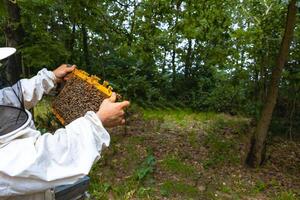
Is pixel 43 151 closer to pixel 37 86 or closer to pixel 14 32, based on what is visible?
pixel 37 86

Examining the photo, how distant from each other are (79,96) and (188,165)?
3.29m

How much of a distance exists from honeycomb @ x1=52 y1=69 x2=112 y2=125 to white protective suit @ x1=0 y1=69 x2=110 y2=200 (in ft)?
0.96

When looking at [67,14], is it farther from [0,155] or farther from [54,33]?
[0,155]

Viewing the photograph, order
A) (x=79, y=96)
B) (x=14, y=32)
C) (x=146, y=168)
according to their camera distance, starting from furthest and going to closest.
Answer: (x=146, y=168) → (x=14, y=32) → (x=79, y=96)

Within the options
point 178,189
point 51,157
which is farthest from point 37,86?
point 178,189

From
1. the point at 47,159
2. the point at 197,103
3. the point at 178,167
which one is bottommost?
the point at 178,167

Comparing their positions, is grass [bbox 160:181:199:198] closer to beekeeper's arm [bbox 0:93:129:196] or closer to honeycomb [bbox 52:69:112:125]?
honeycomb [bbox 52:69:112:125]

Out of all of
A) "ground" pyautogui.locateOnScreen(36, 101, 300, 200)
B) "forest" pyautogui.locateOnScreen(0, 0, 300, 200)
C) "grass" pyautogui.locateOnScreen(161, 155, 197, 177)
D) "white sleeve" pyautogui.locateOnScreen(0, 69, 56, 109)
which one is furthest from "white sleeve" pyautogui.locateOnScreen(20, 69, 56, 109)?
"grass" pyautogui.locateOnScreen(161, 155, 197, 177)

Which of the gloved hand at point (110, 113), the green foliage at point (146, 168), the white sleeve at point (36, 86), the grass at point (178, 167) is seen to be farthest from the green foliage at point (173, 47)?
the grass at point (178, 167)

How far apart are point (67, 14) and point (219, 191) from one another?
2684 mm

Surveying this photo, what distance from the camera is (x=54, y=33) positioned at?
14.7 ft

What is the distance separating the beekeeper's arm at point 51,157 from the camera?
1.45 m

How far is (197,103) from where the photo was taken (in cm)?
850

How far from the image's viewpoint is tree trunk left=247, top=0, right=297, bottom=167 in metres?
4.69
